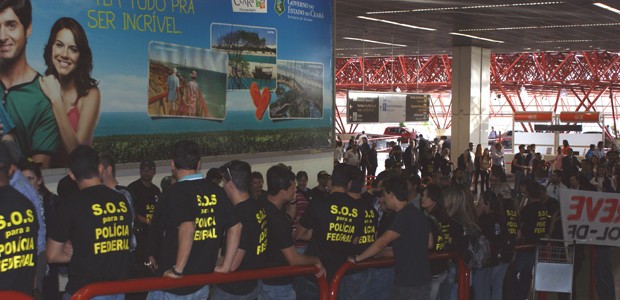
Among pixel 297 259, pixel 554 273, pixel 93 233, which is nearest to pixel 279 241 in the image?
pixel 297 259

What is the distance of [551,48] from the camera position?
26.9 m

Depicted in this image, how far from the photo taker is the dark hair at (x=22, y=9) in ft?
29.6

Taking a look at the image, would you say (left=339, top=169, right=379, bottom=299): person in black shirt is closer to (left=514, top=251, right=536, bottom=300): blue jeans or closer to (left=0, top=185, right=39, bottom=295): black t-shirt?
(left=0, top=185, right=39, bottom=295): black t-shirt

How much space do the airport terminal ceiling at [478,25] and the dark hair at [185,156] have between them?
10.6m

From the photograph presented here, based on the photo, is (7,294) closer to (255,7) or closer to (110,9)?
(110,9)

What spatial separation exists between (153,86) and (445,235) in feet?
16.7

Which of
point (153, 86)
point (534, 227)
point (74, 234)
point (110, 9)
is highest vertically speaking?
point (110, 9)

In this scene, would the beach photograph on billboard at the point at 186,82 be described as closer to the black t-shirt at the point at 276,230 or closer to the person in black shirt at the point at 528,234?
the person in black shirt at the point at 528,234

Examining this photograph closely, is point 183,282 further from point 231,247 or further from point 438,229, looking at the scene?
point 438,229

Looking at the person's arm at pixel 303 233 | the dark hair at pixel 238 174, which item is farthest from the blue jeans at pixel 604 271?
the dark hair at pixel 238 174

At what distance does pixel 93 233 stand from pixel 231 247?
2.77 ft

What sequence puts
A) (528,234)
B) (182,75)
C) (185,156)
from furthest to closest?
(182,75) < (528,234) < (185,156)

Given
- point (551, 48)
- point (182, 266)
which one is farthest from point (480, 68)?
point (182, 266)

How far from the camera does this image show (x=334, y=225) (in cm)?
618
